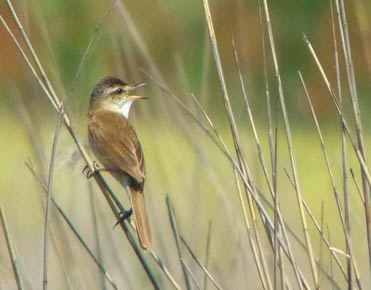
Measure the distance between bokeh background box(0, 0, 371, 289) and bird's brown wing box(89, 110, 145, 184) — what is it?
7 cm

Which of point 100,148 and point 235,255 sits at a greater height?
point 100,148

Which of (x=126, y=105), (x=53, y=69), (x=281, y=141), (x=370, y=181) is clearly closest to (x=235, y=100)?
(x=281, y=141)

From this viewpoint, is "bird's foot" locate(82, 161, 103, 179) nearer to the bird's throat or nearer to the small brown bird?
the small brown bird

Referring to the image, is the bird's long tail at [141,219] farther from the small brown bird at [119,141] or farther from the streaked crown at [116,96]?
the streaked crown at [116,96]

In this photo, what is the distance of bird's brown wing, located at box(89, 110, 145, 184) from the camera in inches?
180

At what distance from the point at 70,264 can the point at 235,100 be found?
18.4ft

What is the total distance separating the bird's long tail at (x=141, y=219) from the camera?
4043 mm

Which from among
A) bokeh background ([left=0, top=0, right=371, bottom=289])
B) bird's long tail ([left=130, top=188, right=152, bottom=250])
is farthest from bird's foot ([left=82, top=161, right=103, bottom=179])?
bird's long tail ([left=130, top=188, right=152, bottom=250])

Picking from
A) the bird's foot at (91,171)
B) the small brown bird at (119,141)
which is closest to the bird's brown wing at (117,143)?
the small brown bird at (119,141)

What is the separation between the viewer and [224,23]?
1430cm

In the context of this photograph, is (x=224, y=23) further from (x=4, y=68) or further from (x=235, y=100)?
(x=235, y=100)

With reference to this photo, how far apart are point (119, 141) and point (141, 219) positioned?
61 cm

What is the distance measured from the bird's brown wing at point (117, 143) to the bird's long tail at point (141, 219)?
0.18ft

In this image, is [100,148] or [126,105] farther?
[126,105]
